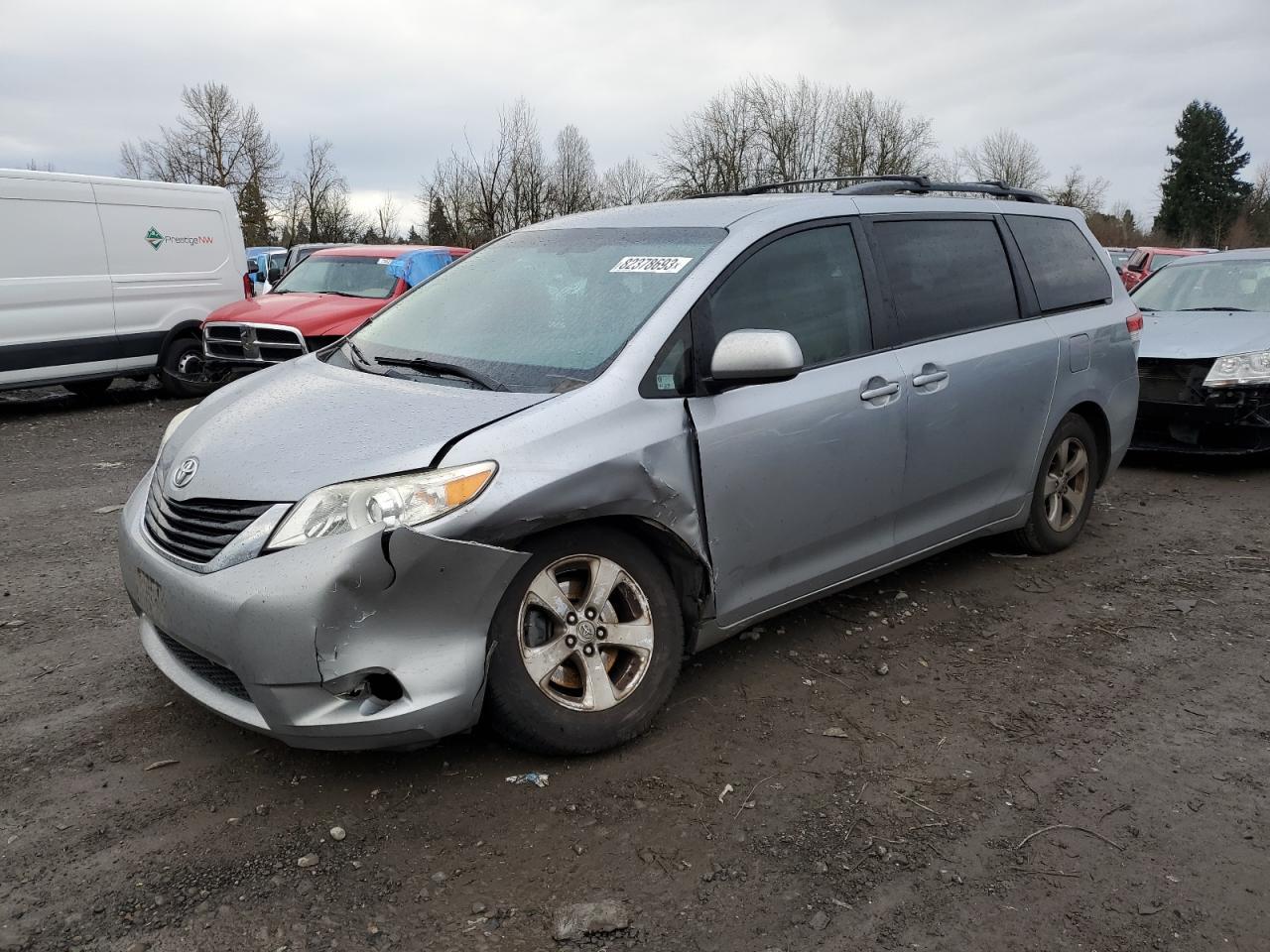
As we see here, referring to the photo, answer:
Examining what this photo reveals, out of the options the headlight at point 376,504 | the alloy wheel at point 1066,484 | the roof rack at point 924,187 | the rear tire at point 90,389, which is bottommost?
the alloy wheel at point 1066,484

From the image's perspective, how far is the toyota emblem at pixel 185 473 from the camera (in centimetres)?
310

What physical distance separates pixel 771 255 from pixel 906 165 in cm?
4273

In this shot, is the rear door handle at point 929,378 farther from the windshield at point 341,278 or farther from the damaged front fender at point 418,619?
the windshield at point 341,278

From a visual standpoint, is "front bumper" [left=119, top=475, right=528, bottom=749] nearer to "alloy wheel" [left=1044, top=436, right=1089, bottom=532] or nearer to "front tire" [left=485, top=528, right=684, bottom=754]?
"front tire" [left=485, top=528, right=684, bottom=754]

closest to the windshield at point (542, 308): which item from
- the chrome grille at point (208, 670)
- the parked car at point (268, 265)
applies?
the chrome grille at point (208, 670)

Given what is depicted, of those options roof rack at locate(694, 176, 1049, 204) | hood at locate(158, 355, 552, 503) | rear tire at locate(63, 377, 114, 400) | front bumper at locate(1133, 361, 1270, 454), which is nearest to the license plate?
hood at locate(158, 355, 552, 503)

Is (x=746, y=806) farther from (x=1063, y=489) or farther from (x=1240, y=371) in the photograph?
(x=1240, y=371)

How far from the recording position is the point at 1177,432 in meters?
7.23

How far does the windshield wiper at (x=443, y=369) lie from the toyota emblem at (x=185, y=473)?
0.78 metres

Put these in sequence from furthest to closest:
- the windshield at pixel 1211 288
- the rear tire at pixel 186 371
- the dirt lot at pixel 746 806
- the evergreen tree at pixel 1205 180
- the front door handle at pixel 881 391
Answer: the evergreen tree at pixel 1205 180
the rear tire at pixel 186 371
the windshield at pixel 1211 288
the front door handle at pixel 881 391
the dirt lot at pixel 746 806

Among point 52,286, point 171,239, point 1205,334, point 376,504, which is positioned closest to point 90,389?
point 52,286

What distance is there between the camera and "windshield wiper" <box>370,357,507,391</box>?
3.27 meters

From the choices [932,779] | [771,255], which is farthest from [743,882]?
[771,255]

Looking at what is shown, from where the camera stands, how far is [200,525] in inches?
116
